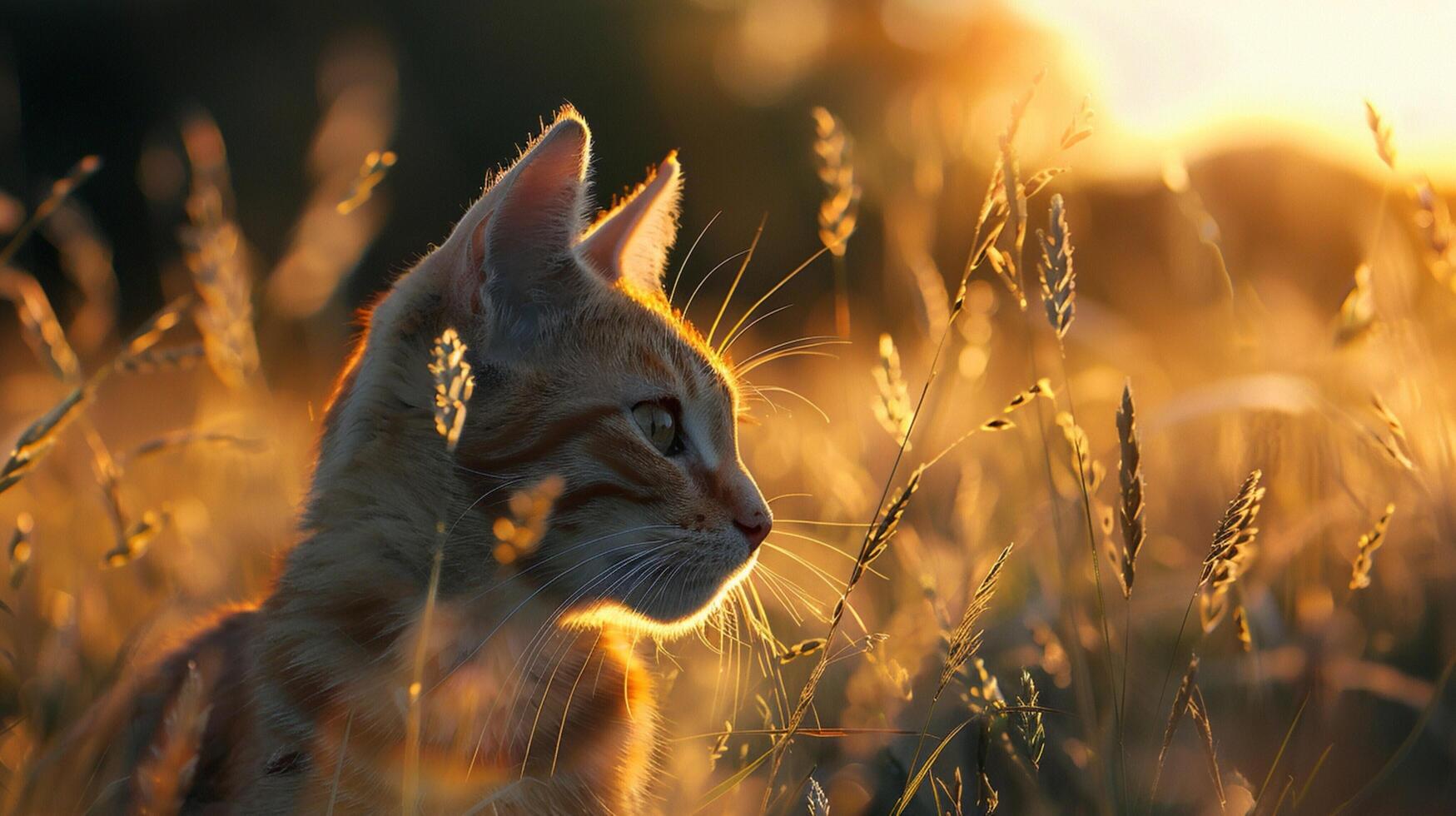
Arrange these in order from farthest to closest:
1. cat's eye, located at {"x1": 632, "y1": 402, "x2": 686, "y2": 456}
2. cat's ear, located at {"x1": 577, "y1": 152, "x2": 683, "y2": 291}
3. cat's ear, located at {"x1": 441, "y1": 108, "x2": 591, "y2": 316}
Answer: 1. cat's ear, located at {"x1": 577, "y1": 152, "x2": 683, "y2": 291}
2. cat's eye, located at {"x1": 632, "y1": 402, "x2": 686, "y2": 456}
3. cat's ear, located at {"x1": 441, "y1": 108, "x2": 591, "y2": 316}

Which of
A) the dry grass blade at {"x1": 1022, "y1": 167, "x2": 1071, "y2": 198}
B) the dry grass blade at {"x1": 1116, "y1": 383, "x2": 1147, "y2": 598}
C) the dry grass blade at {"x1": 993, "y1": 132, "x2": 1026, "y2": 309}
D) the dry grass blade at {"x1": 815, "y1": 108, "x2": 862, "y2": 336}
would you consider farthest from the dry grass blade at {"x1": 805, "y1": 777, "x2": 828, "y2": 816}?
the dry grass blade at {"x1": 815, "y1": 108, "x2": 862, "y2": 336}

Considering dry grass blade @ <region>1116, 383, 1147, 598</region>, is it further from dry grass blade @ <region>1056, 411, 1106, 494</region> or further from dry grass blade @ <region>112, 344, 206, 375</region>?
dry grass blade @ <region>112, 344, 206, 375</region>

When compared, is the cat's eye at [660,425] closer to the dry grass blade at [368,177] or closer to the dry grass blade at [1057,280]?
the dry grass blade at [368,177]

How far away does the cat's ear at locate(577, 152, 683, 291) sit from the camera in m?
2.09

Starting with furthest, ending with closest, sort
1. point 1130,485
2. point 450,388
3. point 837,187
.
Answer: point 837,187 < point 1130,485 < point 450,388

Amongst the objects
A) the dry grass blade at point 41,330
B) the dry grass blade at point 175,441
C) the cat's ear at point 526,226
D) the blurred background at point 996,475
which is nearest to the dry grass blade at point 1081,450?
the blurred background at point 996,475

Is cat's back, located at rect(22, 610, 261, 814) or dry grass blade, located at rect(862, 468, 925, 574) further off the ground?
dry grass blade, located at rect(862, 468, 925, 574)

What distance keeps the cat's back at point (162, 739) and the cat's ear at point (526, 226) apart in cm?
65

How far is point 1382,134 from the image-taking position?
140 centimetres

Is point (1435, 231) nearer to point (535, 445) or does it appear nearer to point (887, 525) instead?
point (887, 525)

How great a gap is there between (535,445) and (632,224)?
59cm

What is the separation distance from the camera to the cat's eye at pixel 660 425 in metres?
1.81

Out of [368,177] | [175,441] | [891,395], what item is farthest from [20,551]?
[891,395]

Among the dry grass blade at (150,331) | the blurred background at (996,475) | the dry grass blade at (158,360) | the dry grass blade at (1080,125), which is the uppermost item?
the dry grass blade at (1080,125)
